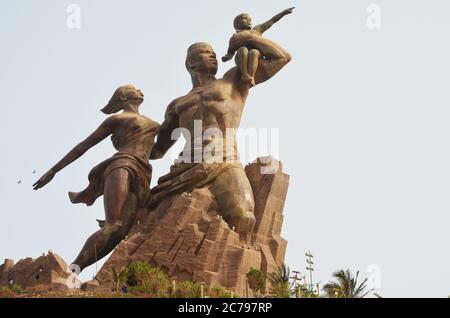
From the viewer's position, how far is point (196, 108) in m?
24.3

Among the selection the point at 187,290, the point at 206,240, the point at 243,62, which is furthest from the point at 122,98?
the point at 187,290

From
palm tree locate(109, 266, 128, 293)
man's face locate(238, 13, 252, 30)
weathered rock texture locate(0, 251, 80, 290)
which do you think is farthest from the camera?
man's face locate(238, 13, 252, 30)

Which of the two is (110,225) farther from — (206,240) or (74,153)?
(206,240)

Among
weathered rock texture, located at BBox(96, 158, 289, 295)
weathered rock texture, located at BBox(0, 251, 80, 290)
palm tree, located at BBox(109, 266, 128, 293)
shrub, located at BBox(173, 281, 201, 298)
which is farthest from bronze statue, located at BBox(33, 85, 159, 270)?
shrub, located at BBox(173, 281, 201, 298)

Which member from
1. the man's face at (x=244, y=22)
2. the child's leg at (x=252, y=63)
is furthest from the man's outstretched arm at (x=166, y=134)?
the man's face at (x=244, y=22)

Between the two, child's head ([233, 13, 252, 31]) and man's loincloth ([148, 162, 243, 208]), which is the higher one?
child's head ([233, 13, 252, 31])

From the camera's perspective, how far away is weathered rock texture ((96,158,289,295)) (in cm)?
2214

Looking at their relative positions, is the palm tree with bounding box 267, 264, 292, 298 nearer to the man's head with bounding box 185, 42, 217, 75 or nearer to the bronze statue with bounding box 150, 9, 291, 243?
the bronze statue with bounding box 150, 9, 291, 243

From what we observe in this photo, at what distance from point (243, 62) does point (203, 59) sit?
0.97m

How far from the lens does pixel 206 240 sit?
22.3 metres

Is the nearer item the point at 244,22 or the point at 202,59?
the point at 202,59

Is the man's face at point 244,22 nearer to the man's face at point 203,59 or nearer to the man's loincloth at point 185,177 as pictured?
the man's face at point 203,59

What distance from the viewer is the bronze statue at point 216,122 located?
2319cm
